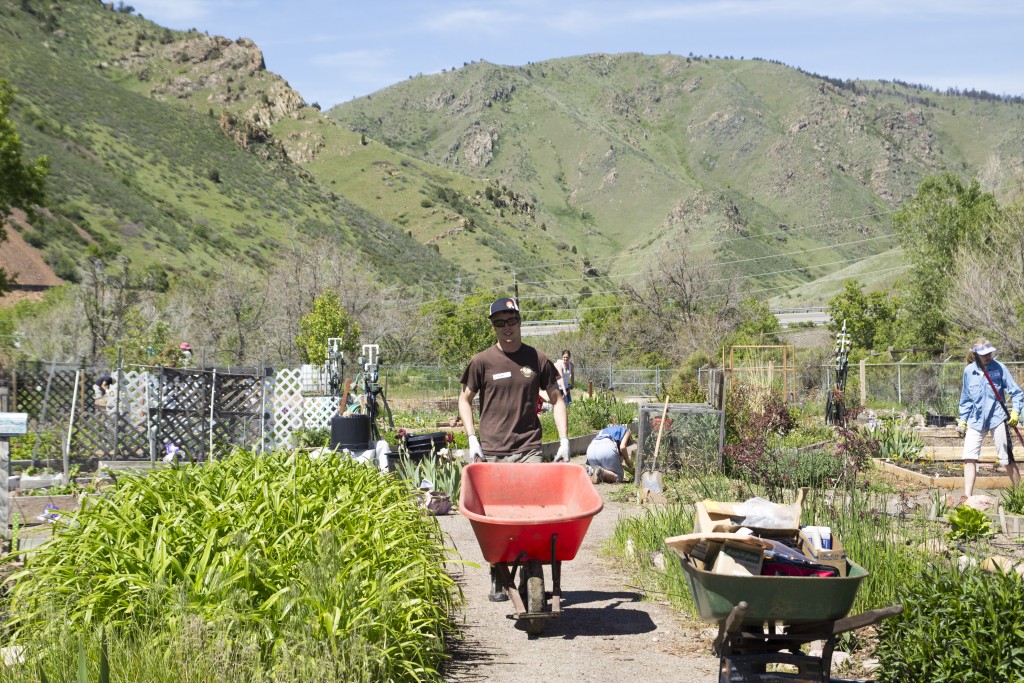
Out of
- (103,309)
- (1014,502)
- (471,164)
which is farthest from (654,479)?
(471,164)

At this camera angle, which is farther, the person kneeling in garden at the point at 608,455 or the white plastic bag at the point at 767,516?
the person kneeling in garden at the point at 608,455

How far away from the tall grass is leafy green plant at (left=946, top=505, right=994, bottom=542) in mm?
3913

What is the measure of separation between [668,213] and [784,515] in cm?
12854

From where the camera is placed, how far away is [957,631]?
4.19 m

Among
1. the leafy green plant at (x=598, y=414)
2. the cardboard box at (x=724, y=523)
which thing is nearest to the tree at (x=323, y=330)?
the leafy green plant at (x=598, y=414)

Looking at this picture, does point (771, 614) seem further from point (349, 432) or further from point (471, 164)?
point (471, 164)

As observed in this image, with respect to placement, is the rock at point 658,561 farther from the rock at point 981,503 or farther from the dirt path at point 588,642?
the rock at point 981,503

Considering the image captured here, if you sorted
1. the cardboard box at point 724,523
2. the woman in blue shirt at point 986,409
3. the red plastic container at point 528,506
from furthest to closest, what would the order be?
the woman in blue shirt at point 986,409 < the red plastic container at point 528,506 < the cardboard box at point 724,523

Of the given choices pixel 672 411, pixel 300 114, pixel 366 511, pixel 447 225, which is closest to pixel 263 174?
pixel 447 225

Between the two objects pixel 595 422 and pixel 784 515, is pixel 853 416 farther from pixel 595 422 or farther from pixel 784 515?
pixel 784 515

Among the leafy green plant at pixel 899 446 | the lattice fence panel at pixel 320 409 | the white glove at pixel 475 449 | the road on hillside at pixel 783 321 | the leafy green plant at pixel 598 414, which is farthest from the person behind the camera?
the road on hillside at pixel 783 321

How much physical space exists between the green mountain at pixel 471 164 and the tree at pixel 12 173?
31.5 meters

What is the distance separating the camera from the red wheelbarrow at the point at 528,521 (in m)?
5.73

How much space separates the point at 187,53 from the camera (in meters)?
117
